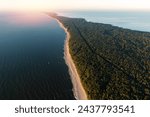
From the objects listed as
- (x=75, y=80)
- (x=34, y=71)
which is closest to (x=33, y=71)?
(x=34, y=71)

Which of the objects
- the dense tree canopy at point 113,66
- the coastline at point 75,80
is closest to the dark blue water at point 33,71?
the coastline at point 75,80

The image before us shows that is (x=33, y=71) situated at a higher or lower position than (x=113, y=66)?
lower

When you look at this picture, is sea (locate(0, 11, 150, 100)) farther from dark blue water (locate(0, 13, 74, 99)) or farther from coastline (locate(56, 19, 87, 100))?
coastline (locate(56, 19, 87, 100))

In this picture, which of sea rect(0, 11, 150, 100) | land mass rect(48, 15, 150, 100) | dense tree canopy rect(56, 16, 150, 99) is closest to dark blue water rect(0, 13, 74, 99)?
sea rect(0, 11, 150, 100)

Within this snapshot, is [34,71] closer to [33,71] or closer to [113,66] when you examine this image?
[33,71]

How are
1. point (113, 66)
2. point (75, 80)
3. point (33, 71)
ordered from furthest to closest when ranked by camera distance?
point (113, 66) → point (33, 71) → point (75, 80)

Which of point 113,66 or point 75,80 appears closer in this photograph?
point 75,80

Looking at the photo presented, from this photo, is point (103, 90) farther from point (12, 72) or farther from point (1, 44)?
point (1, 44)

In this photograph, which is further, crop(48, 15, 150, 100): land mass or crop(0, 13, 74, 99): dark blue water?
crop(0, 13, 74, 99): dark blue water
